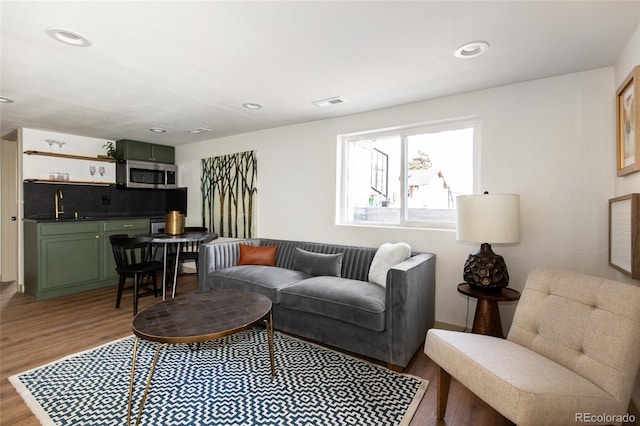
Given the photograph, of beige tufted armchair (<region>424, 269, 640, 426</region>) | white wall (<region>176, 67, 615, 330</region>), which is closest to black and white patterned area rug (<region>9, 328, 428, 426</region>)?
beige tufted armchair (<region>424, 269, 640, 426</region>)

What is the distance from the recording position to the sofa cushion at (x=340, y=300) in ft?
7.52

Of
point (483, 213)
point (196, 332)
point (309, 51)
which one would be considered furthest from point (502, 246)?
point (196, 332)

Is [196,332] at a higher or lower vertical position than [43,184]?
lower

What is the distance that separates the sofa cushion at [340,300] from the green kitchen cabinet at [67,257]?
326 centimetres

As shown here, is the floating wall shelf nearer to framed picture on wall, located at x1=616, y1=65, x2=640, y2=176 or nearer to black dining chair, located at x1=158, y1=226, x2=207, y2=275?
black dining chair, located at x1=158, y1=226, x2=207, y2=275

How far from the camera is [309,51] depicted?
2096mm

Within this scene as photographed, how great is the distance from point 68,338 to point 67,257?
5.96 feet

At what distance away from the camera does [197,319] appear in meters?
1.97

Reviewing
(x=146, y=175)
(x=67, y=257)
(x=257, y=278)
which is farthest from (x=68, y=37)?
(x=146, y=175)

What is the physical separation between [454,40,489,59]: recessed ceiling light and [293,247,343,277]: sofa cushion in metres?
2.05

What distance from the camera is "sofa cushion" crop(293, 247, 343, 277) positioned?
321cm

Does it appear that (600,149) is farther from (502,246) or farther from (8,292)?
(8,292)

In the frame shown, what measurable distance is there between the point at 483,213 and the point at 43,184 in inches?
220

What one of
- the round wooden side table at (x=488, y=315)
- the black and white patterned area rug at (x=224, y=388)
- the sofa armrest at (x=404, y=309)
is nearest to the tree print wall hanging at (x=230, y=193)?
the black and white patterned area rug at (x=224, y=388)
